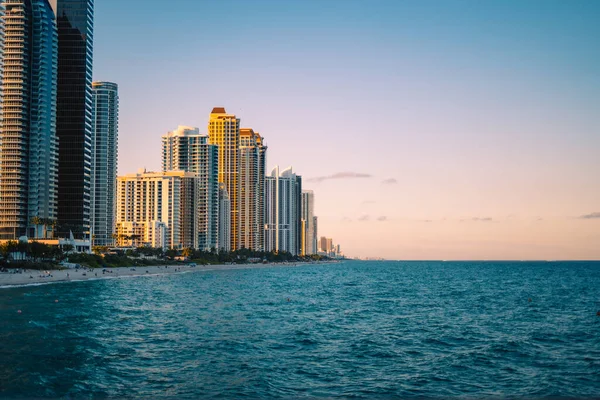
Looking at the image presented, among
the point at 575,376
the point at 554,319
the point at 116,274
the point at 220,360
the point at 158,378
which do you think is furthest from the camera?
the point at 116,274

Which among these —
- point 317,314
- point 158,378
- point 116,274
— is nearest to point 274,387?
point 158,378

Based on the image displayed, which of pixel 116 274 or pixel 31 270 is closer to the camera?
pixel 31 270

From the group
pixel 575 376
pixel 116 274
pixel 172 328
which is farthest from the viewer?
pixel 116 274

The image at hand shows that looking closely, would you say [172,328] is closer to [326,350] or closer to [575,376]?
[326,350]

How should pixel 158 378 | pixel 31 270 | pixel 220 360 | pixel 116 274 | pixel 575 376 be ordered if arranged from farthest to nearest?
1. pixel 116 274
2. pixel 31 270
3. pixel 220 360
4. pixel 575 376
5. pixel 158 378

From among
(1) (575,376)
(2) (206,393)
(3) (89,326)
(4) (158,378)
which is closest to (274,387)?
(2) (206,393)

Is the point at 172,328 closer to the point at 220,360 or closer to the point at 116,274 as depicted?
the point at 220,360

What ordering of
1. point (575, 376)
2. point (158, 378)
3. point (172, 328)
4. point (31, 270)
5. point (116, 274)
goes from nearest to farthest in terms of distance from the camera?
1. point (158, 378)
2. point (575, 376)
3. point (172, 328)
4. point (31, 270)
5. point (116, 274)

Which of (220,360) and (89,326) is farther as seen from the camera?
(89,326)
